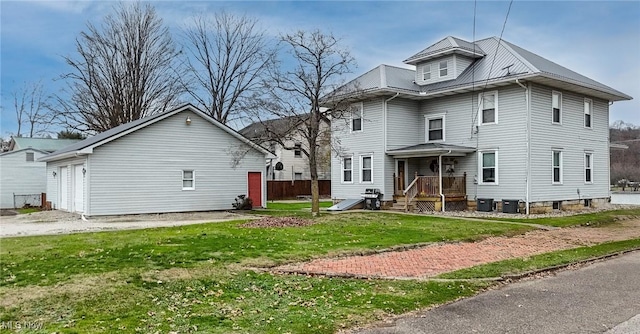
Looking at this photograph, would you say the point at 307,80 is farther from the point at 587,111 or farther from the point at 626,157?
the point at 626,157

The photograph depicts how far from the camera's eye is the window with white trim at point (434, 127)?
2397cm

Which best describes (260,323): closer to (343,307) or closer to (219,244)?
(343,307)

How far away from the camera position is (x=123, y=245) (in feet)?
37.6

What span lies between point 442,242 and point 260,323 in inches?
314

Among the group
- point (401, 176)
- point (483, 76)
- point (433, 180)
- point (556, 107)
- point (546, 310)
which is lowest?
point (546, 310)

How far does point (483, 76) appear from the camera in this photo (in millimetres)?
→ 22188

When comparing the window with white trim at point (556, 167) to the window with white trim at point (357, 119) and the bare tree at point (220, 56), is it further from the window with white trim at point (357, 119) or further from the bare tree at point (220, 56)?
the bare tree at point (220, 56)

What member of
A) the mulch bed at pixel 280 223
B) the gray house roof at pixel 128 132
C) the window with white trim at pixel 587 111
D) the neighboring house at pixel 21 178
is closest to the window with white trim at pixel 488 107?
the window with white trim at pixel 587 111

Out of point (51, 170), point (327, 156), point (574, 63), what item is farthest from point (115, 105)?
point (574, 63)

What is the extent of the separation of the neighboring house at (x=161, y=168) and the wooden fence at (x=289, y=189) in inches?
542

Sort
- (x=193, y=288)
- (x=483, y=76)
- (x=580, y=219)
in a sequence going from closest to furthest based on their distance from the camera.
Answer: (x=193, y=288), (x=580, y=219), (x=483, y=76)


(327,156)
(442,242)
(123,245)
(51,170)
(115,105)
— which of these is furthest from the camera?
(327,156)

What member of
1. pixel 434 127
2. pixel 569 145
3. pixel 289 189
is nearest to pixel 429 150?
pixel 434 127

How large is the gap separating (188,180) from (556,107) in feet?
55.5
